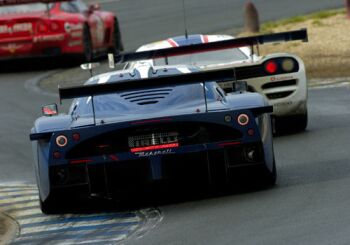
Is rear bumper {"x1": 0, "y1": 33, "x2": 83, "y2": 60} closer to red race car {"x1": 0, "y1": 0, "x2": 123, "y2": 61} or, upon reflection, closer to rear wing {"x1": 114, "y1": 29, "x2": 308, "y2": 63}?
red race car {"x1": 0, "y1": 0, "x2": 123, "y2": 61}

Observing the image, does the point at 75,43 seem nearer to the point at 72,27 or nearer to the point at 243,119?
the point at 72,27

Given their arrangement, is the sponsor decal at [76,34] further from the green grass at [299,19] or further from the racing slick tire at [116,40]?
Result: the green grass at [299,19]

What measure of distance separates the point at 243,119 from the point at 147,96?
1075mm

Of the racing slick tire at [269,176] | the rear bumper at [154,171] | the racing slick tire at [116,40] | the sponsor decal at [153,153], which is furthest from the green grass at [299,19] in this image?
the sponsor decal at [153,153]

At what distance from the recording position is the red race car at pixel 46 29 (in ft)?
79.8

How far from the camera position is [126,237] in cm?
872

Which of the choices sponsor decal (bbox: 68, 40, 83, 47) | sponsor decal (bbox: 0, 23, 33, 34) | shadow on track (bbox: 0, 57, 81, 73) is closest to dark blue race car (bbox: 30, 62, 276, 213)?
sponsor decal (bbox: 0, 23, 33, 34)

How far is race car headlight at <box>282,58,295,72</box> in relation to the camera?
13828 mm

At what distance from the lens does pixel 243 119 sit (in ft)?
31.6

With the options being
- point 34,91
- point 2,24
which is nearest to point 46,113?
point 34,91

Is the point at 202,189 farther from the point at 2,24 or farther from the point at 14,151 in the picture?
the point at 2,24

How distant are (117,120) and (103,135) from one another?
8.6 inches

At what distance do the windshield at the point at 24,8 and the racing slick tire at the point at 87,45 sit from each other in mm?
838

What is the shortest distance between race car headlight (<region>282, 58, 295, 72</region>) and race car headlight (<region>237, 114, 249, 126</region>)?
14.0 ft
